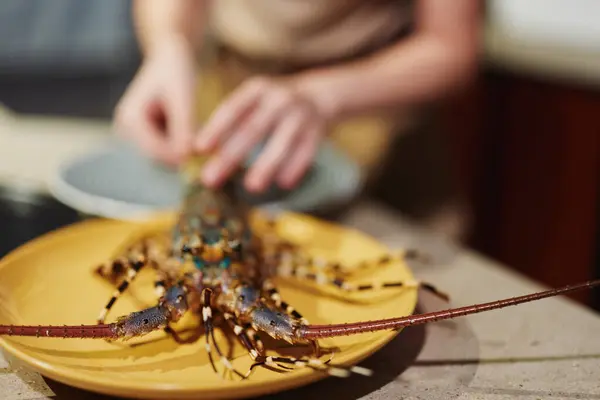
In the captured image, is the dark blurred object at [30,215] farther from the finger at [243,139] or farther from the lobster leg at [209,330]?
the lobster leg at [209,330]

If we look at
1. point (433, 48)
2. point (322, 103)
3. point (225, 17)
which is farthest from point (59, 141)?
point (433, 48)

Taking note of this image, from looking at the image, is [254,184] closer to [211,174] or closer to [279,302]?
[211,174]

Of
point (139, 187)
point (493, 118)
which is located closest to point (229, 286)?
point (139, 187)

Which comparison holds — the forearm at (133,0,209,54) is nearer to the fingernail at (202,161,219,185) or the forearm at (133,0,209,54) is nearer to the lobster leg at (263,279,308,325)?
the fingernail at (202,161,219,185)

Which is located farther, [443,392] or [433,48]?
[433,48]

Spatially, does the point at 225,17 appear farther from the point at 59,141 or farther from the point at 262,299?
the point at 262,299

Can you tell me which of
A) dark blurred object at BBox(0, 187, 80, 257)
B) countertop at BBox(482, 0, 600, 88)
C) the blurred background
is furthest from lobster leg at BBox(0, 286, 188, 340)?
countertop at BBox(482, 0, 600, 88)

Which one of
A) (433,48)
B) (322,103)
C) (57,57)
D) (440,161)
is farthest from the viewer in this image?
(57,57)

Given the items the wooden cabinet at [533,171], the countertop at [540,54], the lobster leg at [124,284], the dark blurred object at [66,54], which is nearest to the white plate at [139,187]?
the lobster leg at [124,284]
